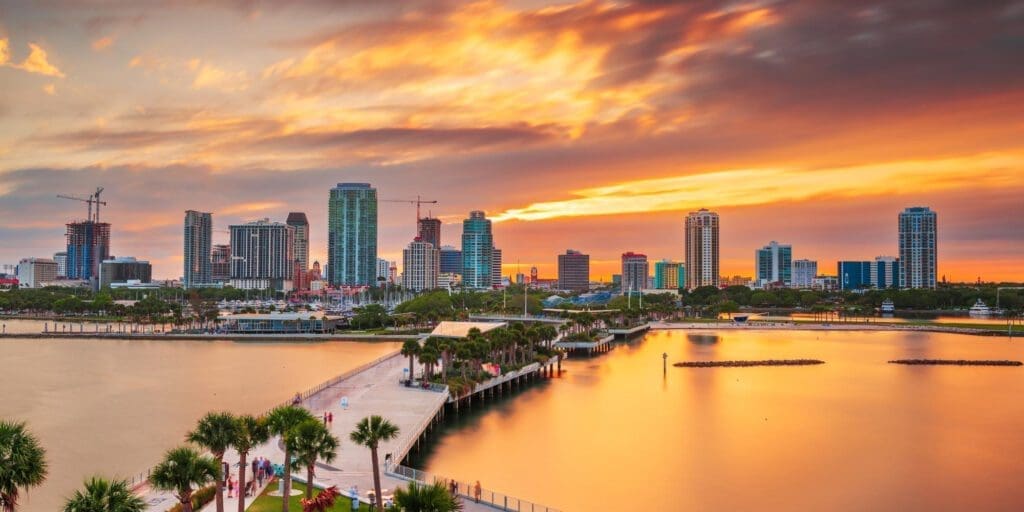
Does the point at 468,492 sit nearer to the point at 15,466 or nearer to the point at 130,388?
the point at 15,466

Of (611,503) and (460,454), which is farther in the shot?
(460,454)

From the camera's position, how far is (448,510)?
20359mm

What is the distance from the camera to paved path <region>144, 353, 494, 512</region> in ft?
101

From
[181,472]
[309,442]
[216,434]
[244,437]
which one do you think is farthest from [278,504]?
[181,472]

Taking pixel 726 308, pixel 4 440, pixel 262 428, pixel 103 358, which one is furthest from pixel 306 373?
pixel 726 308

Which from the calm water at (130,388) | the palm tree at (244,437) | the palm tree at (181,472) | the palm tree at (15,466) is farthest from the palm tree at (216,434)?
the calm water at (130,388)

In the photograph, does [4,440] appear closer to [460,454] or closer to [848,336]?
[460,454]

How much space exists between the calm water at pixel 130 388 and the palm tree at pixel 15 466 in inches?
576

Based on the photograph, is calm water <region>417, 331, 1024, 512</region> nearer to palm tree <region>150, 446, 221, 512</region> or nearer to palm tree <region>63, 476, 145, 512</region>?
palm tree <region>150, 446, 221, 512</region>

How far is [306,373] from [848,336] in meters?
84.5

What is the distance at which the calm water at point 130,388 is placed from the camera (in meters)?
40.9

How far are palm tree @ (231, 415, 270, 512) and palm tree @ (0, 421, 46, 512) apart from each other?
637cm

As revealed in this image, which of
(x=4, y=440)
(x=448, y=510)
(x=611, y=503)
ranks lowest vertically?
A: (x=611, y=503)

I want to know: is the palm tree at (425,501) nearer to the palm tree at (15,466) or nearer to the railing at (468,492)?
the palm tree at (15,466)
